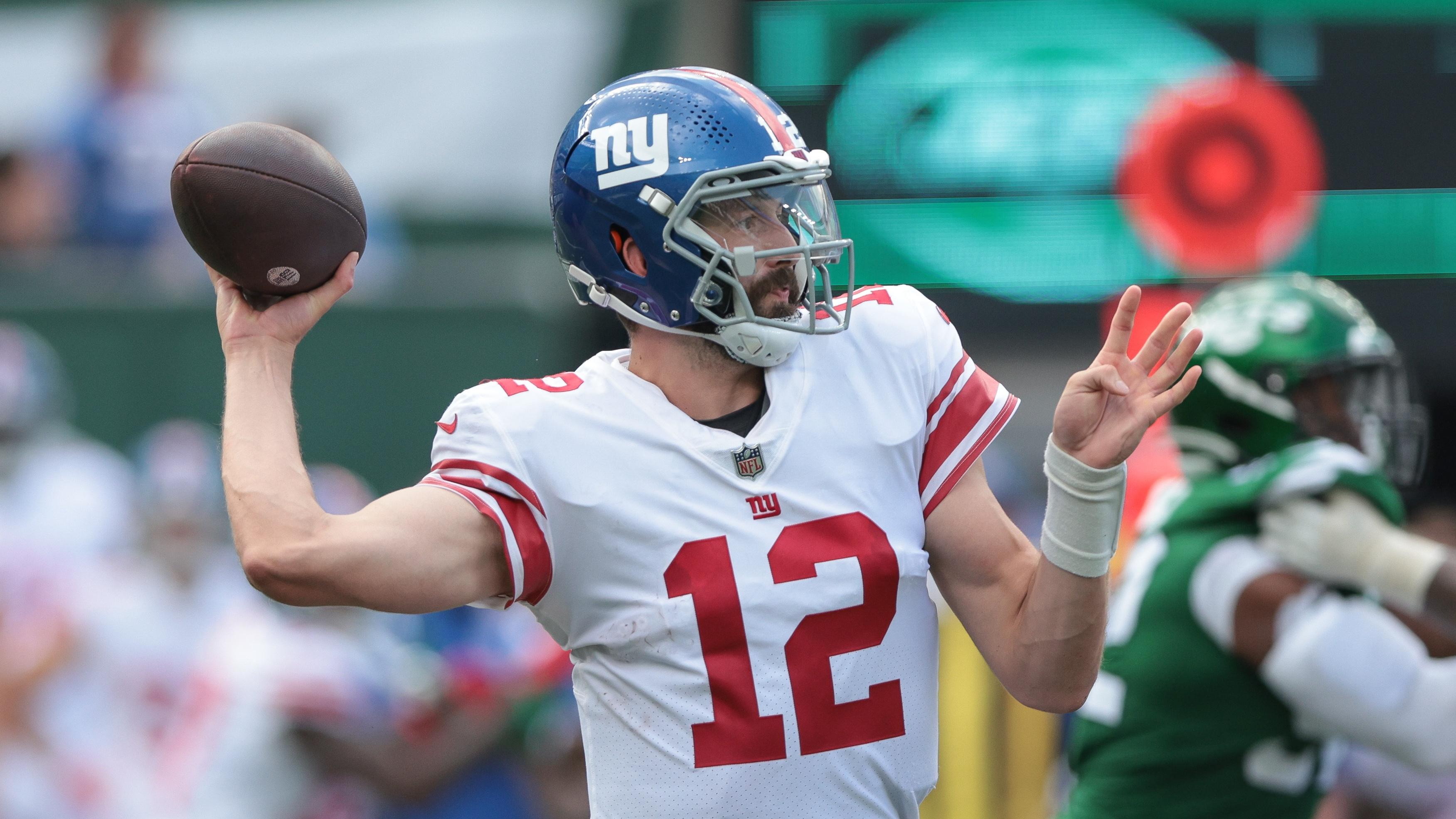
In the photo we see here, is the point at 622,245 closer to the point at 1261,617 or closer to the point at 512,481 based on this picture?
the point at 512,481

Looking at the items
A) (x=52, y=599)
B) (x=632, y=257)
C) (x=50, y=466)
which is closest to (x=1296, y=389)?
(x=632, y=257)

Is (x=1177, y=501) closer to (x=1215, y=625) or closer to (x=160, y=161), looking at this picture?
(x=1215, y=625)

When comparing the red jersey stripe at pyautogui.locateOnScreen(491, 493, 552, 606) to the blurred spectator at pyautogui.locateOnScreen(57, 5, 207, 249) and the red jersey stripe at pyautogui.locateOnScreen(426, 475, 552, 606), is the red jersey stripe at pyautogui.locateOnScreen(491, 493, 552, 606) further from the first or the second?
the blurred spectator at pyautogui.locateOnScreen(57, 5, 207, 249)

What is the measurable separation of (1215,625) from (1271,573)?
150mm

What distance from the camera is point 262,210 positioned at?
2369mm

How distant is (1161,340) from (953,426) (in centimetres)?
32

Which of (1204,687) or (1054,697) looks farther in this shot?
(1204,687)

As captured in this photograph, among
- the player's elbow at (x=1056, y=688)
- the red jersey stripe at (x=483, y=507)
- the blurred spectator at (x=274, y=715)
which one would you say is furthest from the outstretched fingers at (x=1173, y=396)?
the blurred spectator at (x=274, y=715)

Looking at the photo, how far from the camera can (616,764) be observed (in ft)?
7.82

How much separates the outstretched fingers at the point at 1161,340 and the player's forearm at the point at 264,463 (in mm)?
1125

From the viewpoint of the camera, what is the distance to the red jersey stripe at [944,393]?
2.49 metres

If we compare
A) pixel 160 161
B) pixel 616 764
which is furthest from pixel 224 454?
pixel 160 161

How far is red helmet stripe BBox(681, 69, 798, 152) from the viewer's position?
2480 mm

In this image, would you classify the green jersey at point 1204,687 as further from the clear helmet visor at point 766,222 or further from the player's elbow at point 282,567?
the player's elbow at point 282,567
